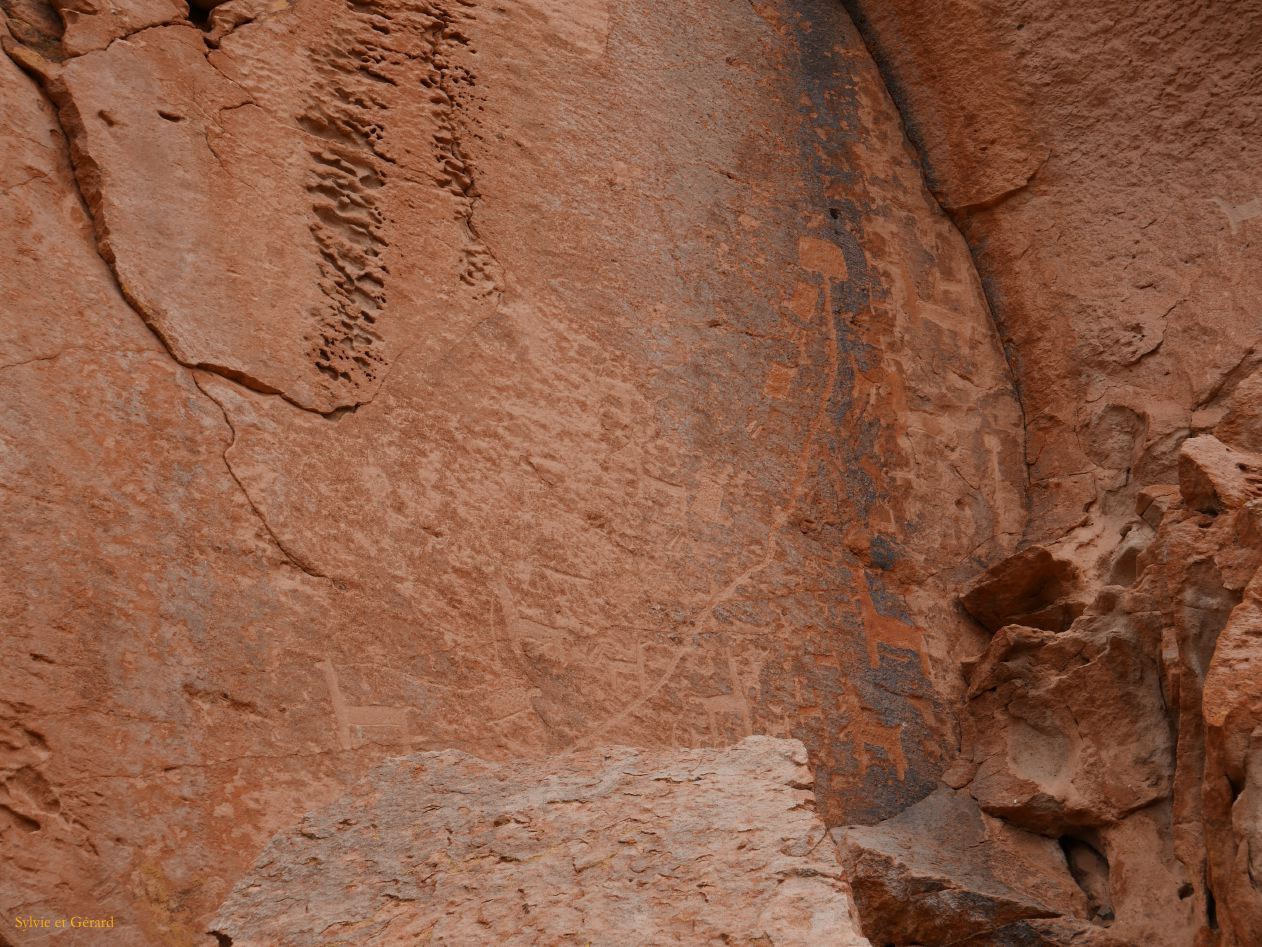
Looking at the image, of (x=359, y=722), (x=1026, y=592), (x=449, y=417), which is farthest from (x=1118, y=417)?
(x=359, y=722)

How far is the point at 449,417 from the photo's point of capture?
361cm

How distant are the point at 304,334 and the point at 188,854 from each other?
1.17 metres

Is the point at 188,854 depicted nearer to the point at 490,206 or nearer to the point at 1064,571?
the point at 490,206

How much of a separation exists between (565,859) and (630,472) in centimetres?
174

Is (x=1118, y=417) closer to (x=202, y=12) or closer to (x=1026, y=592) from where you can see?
(x=1026, y=592)

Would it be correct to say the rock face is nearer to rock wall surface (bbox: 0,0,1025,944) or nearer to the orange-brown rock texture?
the orange-brown rock texture

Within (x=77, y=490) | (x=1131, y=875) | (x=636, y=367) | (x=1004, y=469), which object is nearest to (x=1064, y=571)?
(x=1004, y=469)

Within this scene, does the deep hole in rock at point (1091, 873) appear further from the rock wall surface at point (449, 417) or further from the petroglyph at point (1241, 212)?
the petroglyph at point (1241, 212)

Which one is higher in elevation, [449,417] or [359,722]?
[449,417]

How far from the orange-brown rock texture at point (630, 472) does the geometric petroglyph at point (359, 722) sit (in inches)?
0.4

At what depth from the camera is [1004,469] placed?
438cm

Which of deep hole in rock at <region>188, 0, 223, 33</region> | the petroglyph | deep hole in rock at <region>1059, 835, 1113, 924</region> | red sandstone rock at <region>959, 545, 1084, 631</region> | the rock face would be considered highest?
the petroglyph

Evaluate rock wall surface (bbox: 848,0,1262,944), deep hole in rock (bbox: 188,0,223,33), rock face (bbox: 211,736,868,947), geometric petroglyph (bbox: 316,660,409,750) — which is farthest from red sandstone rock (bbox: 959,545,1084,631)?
deep hole in rock (bbox: 188,0,223,33)

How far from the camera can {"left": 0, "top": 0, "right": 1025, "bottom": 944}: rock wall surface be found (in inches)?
116
